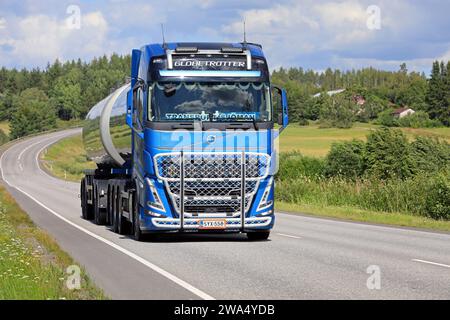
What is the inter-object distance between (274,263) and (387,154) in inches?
2267

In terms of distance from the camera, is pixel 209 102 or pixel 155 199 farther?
pixel 209 102

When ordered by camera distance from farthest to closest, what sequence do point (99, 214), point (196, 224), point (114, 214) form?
point (99, 214), point (114, 214), point (196, 224)

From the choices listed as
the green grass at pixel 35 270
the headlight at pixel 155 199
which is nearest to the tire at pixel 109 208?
the green grass at pixel 35 270

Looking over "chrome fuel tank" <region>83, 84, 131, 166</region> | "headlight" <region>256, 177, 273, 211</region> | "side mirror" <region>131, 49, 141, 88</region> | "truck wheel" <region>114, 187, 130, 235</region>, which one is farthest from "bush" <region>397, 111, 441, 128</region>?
"headlight" <region>256, 177, 273, 211</region>

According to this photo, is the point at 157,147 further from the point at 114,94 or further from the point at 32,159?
the point at 32,159

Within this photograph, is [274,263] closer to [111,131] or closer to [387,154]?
[111,131]

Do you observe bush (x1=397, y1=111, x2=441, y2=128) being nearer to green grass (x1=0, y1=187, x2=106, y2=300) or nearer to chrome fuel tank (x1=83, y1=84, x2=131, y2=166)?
chrome fuel tank (x1=83, y1=84, x2=131, y2=166)

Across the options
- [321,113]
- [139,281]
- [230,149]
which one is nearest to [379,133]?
[230,149]

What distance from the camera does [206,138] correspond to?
57.5 ft

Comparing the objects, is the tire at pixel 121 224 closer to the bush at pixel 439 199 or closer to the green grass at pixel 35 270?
the green grass at pixel 35 270

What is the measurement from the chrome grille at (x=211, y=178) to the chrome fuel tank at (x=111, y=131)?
3298 millimetres

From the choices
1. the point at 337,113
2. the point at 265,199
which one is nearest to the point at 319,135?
the point at 337,113

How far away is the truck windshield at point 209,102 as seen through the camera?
693 inches
